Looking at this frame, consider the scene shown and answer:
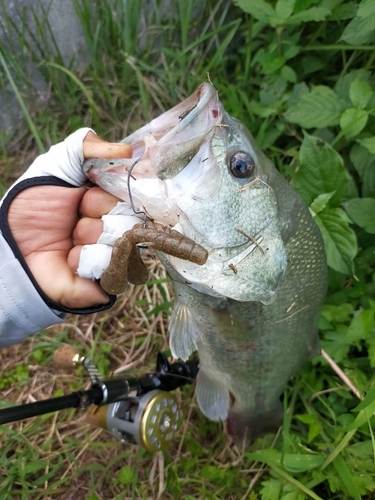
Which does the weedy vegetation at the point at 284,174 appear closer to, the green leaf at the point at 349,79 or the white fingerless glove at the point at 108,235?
the green leaf at the point at 349,79

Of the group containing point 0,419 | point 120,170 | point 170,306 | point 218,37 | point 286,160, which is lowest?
point 170,306

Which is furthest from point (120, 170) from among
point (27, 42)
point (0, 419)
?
point (27, 42)

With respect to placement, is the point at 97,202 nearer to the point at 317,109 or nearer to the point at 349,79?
the point at 317,109

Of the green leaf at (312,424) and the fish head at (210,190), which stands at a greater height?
the fish head at (210,190)

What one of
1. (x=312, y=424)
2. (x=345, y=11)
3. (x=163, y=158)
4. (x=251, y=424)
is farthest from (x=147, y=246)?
(x=345, y=11)

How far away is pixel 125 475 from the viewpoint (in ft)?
7.88

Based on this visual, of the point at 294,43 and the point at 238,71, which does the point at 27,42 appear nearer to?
the point at 238,71

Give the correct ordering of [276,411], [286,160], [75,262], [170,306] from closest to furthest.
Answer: [75,262] → [276,411] → [170,306] → [286,160]

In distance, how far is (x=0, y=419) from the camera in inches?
58.1

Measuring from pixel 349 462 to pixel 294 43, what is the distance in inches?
84.6

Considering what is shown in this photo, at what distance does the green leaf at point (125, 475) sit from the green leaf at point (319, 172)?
1609mm

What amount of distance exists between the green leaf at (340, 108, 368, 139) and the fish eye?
104 centimetres

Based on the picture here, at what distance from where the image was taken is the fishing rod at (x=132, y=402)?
5.82 ft

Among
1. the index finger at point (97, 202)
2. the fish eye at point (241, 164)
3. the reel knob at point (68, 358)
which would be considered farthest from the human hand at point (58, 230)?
the fish eye at point (241, 164)
